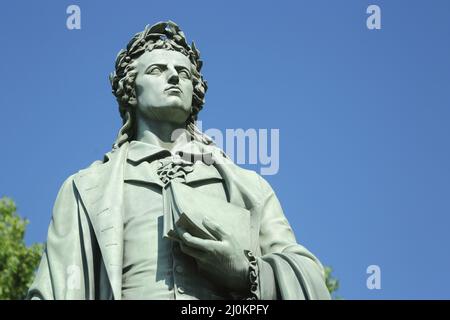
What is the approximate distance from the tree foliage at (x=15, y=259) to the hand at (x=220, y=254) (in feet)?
58.5

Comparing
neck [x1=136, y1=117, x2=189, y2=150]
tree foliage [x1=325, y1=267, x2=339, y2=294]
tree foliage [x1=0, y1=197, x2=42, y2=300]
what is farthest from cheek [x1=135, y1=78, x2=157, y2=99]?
tree foliage [x1=325, y1=267, x2=339, y2=294]

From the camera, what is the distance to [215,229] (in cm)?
1148

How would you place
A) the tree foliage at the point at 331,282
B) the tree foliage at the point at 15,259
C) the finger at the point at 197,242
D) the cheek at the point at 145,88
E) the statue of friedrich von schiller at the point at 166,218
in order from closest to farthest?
the finger at the point at 197,242
the statue of friedrich von schiller at the point at 166,218
the cheek at the point at 145,88
the tree foliage at the point at 15,259
the tree foliage at the point at 331,282

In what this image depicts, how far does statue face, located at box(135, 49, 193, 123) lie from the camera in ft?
43.5

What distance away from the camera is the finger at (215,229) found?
1148 centimetres

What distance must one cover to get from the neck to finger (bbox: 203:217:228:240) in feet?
6.65

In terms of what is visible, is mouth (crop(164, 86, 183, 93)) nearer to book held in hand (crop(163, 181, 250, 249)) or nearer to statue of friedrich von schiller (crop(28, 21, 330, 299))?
statue of friedrich von schiller (crop(28, 21, 330, 299))

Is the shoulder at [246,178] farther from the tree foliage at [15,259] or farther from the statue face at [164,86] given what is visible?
the tree foliage at [15,259]

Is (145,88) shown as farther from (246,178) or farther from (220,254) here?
(220,254)

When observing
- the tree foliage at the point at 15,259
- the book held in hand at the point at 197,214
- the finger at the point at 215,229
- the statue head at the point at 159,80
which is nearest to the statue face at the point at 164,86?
the statue head at the point at 159,80

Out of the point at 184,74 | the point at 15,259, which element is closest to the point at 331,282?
the point at 15,259

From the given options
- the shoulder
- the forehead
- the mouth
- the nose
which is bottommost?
the shoulder

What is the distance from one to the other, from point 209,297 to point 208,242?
0.57 meters
